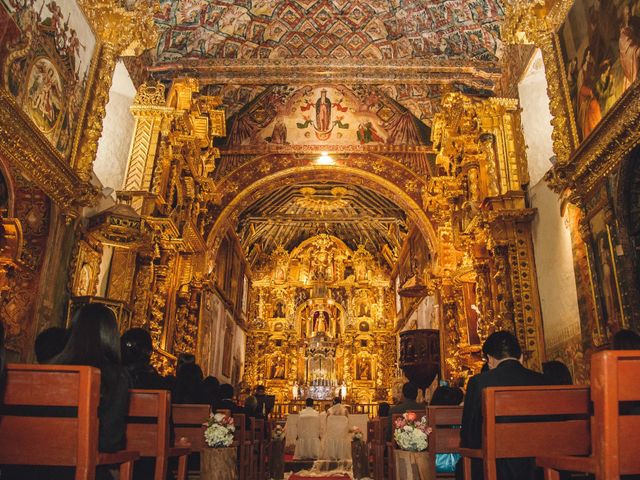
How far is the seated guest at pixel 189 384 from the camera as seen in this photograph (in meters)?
5.23

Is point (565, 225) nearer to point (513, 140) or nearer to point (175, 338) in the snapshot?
point (513, 140)

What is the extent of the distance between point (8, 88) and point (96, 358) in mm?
4272

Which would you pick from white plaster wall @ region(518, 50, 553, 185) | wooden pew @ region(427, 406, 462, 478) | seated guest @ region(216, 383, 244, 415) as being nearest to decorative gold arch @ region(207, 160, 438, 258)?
white plaster wall @ region(518, 50, 553, 185)

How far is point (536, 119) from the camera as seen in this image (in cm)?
1010

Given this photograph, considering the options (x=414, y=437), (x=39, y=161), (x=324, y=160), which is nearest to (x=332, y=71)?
(x=324, y=160)

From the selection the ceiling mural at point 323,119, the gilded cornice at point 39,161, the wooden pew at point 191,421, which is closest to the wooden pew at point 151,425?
the wooden pew at point 191,421

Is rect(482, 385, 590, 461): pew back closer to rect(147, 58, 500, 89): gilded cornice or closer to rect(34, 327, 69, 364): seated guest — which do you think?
rect(34, 327, 69, 364): seated guest

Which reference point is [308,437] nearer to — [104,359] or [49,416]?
[104,359]

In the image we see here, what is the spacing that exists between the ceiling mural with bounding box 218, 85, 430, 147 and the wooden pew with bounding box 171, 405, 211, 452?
38.9 feet

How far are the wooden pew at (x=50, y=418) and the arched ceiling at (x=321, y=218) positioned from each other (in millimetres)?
16916

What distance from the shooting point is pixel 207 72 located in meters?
13.1

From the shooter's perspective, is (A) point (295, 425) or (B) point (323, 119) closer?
(A) point (295, 425)

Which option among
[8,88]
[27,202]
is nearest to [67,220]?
[27,202]

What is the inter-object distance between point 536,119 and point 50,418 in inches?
396
